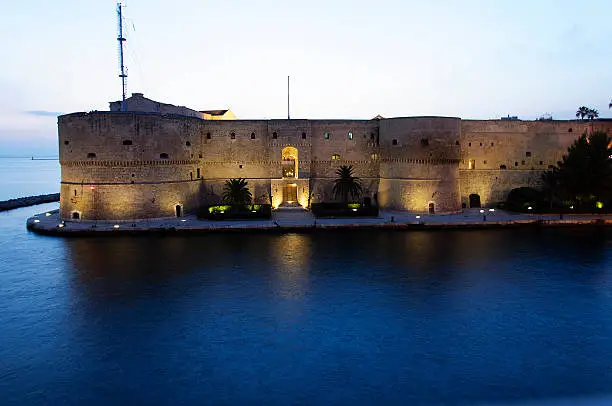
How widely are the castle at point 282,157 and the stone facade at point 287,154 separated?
0.26 feet

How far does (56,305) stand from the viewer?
17.6 metres

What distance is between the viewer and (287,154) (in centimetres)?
4138

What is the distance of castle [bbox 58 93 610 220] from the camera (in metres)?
31.9

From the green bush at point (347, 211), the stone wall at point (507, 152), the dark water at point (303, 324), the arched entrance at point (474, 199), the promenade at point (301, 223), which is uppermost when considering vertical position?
the stone wall at point (507, 152)

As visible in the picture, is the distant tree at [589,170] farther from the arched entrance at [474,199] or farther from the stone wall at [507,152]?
the arched entrance at [474,199]

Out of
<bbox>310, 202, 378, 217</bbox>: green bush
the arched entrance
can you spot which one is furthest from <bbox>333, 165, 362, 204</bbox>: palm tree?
the arched entrance

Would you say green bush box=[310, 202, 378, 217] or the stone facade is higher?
the stone facade

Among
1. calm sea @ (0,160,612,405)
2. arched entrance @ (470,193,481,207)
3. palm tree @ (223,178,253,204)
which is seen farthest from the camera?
arched entrance @ (470,193,481,207)

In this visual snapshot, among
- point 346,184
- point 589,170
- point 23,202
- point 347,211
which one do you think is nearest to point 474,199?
point 589,170

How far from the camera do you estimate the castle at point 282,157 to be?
31.9 metres

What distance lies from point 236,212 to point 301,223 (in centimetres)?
515

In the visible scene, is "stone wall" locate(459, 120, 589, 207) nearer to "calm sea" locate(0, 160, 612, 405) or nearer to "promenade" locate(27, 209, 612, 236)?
"promenade" locate(27, 209, 612, 236)

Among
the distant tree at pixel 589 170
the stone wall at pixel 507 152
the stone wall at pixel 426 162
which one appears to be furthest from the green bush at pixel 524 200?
the stone wall at pixel 426 162

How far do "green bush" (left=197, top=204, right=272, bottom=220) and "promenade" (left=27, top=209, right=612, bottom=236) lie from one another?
66 cm
